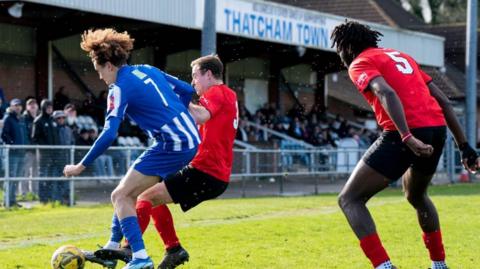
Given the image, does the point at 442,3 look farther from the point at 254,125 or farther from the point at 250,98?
the point at 254,125

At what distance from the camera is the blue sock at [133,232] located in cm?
744

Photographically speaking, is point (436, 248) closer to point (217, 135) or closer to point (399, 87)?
point (399, 87)

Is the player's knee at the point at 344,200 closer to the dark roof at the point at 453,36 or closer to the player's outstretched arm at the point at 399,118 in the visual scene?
the player's outstretched arm at the point at 399,118

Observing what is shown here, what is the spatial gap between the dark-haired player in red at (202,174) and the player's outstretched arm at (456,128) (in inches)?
72.3

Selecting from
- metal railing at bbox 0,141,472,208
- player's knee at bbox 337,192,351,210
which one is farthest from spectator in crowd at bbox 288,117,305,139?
player's knee at bbox 337,192,351,210

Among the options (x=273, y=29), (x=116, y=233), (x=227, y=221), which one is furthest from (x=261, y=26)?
(x=116, y=233)

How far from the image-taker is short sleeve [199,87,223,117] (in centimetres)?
830

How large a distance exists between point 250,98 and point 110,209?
1890 cm

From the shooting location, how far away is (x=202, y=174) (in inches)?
328

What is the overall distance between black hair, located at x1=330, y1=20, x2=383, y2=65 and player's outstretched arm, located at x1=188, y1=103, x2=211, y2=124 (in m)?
1.37

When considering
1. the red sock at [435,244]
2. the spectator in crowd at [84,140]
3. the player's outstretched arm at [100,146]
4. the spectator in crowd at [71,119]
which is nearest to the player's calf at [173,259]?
the player's outstretched arm at [100,146]

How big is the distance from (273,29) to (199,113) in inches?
796

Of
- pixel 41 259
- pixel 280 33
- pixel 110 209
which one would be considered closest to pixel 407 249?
pixel 41 259

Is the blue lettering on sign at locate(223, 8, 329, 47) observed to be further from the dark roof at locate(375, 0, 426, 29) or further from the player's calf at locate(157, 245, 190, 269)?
the dark roof at locate(375, 0, 426, 29)
